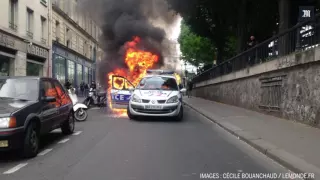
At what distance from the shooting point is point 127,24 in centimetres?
2730

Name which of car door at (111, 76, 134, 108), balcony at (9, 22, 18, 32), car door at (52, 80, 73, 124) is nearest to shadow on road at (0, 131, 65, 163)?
car door at (52, 80, 73, 124)

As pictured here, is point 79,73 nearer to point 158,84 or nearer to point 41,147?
point 158,84

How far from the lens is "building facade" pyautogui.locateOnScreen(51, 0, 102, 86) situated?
3048cm

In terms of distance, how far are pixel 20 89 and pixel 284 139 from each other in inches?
221

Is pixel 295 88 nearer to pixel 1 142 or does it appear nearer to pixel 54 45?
pixel 1 142

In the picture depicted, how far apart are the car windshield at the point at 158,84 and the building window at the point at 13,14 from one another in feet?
36.5

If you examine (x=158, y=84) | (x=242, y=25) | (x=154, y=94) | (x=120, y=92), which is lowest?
(x=154, y=94)

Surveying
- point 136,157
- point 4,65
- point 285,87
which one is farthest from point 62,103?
point 4,65

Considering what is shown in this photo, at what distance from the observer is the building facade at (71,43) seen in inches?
1200

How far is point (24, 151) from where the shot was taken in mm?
6730

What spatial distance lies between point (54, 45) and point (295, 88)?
71.5 feet

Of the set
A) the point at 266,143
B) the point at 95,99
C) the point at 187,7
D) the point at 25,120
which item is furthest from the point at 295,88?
the point at 187,7

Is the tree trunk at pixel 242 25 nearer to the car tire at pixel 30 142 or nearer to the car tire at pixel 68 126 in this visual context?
the car tire at pixel 68 126

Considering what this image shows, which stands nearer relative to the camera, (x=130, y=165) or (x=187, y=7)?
(x=130, y=165)
